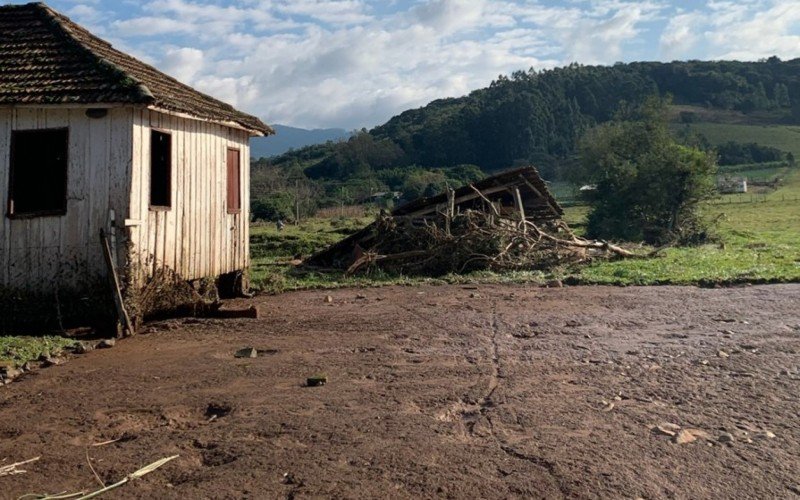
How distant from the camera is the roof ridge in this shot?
8695 millimetres

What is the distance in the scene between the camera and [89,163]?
910 centimetres

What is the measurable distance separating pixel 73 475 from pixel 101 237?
504cm

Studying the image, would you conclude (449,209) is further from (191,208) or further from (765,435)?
(765,435)

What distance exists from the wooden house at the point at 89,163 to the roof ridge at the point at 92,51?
24mm

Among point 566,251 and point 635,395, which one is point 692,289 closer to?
point 566,251

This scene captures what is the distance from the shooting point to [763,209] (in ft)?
117

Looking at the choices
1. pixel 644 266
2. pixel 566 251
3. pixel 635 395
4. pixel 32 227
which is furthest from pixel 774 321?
pixel 32 227

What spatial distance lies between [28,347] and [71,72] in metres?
3.97

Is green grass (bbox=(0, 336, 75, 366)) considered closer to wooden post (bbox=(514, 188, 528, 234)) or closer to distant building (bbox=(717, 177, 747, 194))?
wooden post (bbox=(514, 188, 528, 234))

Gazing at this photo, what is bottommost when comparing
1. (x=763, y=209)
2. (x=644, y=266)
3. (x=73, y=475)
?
(x=73, y=475)

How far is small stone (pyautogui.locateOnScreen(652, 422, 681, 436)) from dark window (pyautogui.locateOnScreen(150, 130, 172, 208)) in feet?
25.3

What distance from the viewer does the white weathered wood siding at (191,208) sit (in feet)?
30.3

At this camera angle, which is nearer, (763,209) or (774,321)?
(774,321)

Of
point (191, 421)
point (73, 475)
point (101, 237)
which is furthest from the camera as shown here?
point (101, 237)
